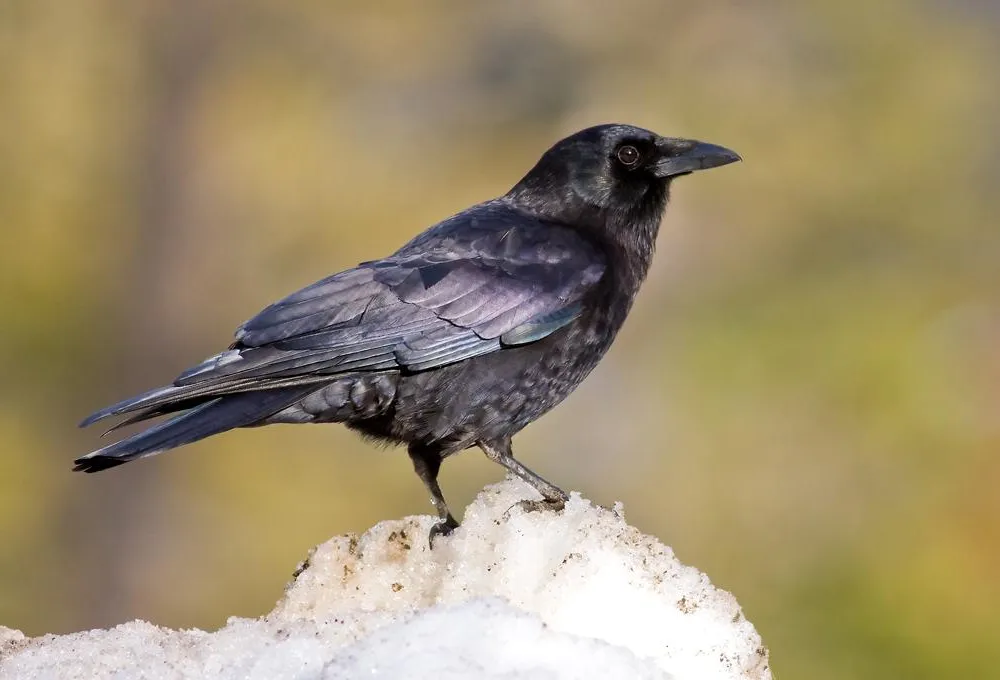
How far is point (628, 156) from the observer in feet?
16.7

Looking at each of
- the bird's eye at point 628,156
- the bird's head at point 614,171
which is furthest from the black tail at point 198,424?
the bird's eye at point 628,156

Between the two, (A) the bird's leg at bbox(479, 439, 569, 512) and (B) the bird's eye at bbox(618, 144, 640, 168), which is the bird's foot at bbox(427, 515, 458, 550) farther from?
(B) the bird's eye at bbox(618, 144, 640, 168)

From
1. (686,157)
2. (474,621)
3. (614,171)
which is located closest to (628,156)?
(614,171)

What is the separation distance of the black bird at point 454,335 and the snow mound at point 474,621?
0.94 ft

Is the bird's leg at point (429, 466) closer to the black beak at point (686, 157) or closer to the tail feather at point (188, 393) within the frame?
the tail feather at point (188, 393)

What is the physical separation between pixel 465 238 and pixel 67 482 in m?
6.47

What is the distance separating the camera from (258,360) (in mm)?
4004

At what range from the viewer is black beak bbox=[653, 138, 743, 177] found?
5.03 m

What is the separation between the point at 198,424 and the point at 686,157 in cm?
227

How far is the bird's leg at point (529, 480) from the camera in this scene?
3.77m

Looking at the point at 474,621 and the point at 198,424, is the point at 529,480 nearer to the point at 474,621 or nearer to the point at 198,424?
the point at 198,424

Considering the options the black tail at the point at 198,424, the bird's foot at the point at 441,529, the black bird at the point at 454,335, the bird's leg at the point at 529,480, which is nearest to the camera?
the black tail at the point at 198,424

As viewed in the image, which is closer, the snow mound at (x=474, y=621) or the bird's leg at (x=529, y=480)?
the snow mound at (x=474, y=621)

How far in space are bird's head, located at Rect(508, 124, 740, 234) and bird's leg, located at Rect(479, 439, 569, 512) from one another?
1.03 m
